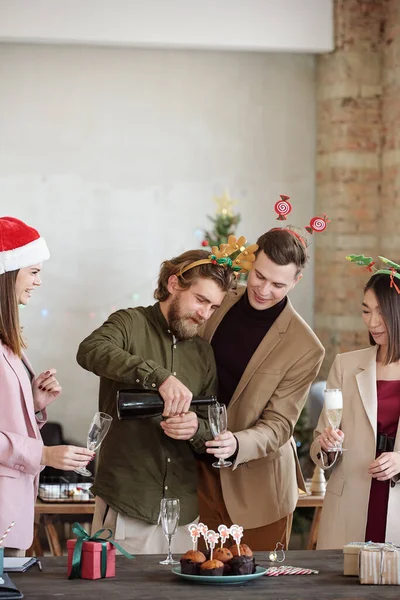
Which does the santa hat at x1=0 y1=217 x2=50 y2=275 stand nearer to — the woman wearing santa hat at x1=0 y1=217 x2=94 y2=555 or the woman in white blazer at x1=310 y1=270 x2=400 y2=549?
the woman wearing santa hat at x1=0 y1=217 x2=94 y2=555

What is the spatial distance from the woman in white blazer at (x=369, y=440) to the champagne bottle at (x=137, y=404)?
69 cm

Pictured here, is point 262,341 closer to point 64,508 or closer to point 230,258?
point 230,258

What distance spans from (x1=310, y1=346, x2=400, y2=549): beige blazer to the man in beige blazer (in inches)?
7.2

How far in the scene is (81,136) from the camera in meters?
7.90

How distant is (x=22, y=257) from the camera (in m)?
3.44

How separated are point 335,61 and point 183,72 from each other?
50.6 inches

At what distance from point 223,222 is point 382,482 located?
420cm

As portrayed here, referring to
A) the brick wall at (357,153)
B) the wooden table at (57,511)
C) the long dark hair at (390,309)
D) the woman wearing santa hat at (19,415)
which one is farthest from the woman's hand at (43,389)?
the brick wall at (357,153)

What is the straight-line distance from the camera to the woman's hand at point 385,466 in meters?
3.59

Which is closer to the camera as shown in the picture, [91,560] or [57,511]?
[91,560]

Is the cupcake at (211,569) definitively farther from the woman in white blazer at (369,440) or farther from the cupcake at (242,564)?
the woman in white blazer at (369,440)

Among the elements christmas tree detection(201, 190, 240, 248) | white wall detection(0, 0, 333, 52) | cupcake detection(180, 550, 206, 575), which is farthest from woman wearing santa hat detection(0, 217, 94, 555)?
white wall detection(0, 0, 333, 52)

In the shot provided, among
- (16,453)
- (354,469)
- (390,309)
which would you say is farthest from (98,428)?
(390,309)

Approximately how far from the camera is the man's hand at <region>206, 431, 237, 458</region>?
3.50 metres
